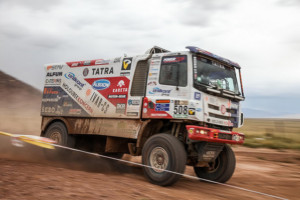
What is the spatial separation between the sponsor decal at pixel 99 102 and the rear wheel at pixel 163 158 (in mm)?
1853

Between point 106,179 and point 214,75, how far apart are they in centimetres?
343

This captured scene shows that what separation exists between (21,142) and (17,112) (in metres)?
10.7

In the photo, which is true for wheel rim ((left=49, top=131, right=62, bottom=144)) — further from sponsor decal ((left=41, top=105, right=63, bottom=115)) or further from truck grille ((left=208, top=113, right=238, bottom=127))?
truck grille ((left=208, top=113, right=238, bottom=127))

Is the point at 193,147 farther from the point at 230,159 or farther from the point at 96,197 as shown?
the point at 96,197

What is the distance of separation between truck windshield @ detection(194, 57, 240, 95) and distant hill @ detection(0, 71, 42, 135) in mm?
9248

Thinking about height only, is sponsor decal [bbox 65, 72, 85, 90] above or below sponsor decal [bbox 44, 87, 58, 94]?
above

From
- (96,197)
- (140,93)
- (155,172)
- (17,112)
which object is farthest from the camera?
(17,112)

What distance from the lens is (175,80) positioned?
706cm

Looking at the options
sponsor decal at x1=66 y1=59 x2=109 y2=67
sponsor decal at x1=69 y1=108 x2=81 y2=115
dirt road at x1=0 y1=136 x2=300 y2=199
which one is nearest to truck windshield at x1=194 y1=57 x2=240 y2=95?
dirt road at x1=0 y1=136 x2=300 y2=199

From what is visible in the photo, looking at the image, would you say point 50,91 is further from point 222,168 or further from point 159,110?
point 222,168

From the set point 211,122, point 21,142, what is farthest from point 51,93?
point 211,122

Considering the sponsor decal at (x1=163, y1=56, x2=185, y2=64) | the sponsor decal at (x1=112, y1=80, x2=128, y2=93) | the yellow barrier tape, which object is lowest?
the yellow barrier tape

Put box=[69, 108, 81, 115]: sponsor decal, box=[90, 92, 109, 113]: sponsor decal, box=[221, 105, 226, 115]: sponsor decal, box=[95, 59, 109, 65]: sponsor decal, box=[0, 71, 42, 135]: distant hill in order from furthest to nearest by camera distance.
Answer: box=[0, 71, 42, 135]: distant hill
box=[69, 108, 81, 115]: sponsor decal
box=[95, 59, 109, 65]: sponsor decal
box=[90, 92, 109, 113]: sponsor decal
box=[221, 105, 226, 115]: sponsor decal

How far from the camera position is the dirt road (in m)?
4.98
